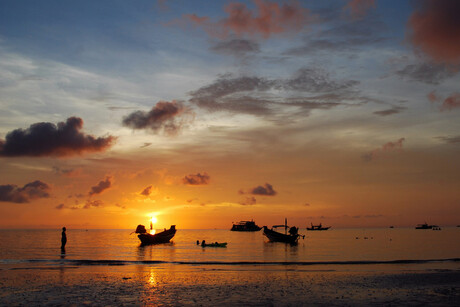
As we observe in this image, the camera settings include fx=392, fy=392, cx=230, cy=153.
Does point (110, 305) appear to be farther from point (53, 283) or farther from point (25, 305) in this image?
point (53, 283)

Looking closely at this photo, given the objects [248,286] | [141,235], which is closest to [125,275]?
[248,286]

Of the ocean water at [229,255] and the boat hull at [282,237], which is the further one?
the boat hull at [282,237]

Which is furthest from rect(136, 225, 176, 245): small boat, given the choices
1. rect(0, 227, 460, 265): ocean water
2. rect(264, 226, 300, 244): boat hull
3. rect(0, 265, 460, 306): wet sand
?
rect(0, 265, 460, 306): wet sand

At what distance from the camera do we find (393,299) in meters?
22.5

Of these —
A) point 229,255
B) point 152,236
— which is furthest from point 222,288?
point 152,236

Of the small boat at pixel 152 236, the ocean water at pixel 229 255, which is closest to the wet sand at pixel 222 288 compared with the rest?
the ocean water at pixel 229 255

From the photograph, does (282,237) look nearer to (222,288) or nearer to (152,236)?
(152,236)

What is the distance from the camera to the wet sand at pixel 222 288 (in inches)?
851

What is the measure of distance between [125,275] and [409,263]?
33947 mm

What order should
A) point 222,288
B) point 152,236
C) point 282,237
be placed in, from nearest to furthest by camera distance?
1. point 222,288
2. point 152,236
3. point 282,237

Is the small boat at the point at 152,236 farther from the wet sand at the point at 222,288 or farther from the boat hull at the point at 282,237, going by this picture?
the wet sand at the point at 222,288

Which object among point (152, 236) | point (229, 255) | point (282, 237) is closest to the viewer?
point (229, 255)

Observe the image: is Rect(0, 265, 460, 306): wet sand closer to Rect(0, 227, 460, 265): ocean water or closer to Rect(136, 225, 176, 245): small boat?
Rect(0, 227, 460, 265): ocean water

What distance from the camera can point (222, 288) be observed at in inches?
1037
